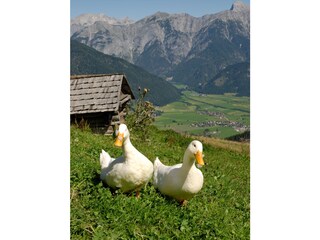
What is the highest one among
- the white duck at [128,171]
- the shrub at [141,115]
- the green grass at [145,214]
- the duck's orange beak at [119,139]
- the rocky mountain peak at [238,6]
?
the rocky mountain peak at [238,6]

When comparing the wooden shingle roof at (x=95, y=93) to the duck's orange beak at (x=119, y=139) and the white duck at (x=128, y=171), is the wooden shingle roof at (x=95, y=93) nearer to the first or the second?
the white duck at (x=128, y=171)

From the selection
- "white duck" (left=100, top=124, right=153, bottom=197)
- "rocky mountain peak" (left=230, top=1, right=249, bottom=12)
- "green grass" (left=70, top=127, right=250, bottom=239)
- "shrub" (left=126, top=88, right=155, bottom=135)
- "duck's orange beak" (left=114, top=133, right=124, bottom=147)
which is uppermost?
"rocky mountain peak" (left=230, top=1, right=249, bottom=12)

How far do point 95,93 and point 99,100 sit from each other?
0.92ft

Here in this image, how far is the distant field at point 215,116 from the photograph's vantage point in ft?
13.0

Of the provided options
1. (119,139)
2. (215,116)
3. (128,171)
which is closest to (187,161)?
(128,171)

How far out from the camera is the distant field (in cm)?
396

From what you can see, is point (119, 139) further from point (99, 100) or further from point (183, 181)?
point (99, 100)

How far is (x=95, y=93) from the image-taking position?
13.4 m

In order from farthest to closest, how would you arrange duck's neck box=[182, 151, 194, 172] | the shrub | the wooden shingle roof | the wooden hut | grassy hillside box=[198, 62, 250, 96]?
the shrub, the wooden hut, the wooden shingle roof, duck's neck box=[182, 151, 194, 172], grassy hillside box=[198, 62, 250, 96]

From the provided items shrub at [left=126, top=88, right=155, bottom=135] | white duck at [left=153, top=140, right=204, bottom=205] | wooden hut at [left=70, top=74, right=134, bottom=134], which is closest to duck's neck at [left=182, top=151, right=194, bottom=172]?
white duck at [left=153, top=140, right=204, bottom=205]

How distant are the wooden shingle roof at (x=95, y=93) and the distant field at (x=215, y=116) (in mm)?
5285

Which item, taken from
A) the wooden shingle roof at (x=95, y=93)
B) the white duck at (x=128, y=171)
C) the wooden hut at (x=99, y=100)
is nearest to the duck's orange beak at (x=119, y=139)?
the white duck at (x=128, y=171)

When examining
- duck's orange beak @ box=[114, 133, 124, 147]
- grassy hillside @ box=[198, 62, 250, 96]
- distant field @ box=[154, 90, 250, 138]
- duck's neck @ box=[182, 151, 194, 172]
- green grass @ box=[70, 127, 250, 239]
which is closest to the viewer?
green grass @ box=[70, 127, 250, 239]

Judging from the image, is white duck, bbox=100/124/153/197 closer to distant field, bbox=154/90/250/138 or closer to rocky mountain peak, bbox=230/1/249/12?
distant field, bbox=154/90/250/138
